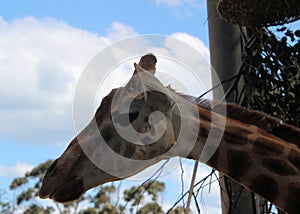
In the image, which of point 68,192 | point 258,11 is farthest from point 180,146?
point 258,11

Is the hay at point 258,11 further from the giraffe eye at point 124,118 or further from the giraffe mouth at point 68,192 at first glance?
the giraffe mouth at point 68,192

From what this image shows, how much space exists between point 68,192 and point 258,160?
14.6 inches

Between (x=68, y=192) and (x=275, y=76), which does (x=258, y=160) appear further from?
(x=275, y=76)

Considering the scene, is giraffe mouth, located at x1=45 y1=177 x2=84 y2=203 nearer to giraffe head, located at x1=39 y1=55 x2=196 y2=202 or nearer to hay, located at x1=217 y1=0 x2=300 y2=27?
giraffe head, located at x1=39 y1=55 x2=196 y2=202

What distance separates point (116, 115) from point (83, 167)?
11cm

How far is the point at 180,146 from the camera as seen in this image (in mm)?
1172

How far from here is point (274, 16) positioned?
5.42 ft

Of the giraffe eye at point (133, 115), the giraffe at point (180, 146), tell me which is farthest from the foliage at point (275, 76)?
the giraffe eye at point (133, 115)

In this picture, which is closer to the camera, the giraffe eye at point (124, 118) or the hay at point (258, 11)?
the giraffe eye at point (124, 118)

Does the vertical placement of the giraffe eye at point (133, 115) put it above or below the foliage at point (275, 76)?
below

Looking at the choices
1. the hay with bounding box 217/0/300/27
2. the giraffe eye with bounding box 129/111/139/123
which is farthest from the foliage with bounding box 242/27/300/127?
the giraffe eye with bounding box 129/111/139/123

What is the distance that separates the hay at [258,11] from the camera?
159 centimetres

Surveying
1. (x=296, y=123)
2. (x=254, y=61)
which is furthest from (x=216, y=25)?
(x=296, y=123)

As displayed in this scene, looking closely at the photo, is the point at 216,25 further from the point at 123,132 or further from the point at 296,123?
the point at 123,132
